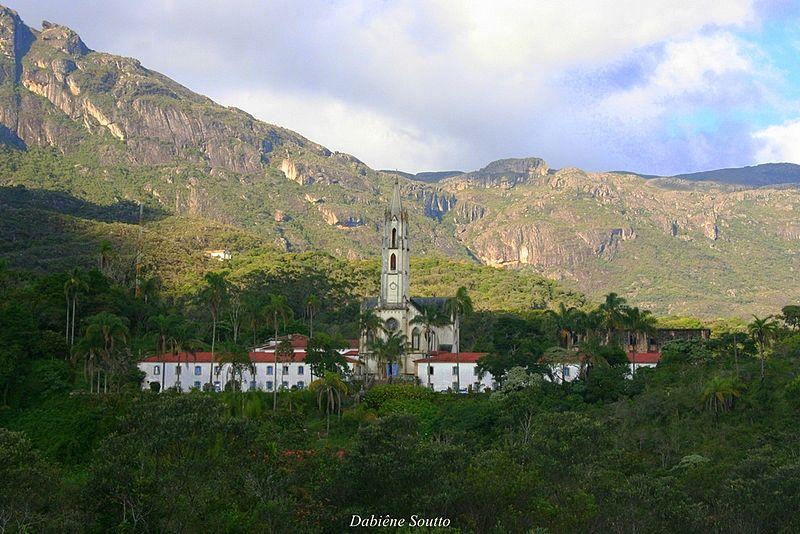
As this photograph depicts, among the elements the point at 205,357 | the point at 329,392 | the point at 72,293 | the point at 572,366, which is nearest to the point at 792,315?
the point at 572,366

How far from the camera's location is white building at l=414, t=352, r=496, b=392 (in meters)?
81.4

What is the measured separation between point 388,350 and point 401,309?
35.1 feet

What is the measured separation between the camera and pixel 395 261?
93.0m

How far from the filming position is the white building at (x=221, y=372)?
77.8m

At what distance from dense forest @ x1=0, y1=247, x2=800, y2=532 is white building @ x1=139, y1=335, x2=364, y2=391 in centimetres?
169

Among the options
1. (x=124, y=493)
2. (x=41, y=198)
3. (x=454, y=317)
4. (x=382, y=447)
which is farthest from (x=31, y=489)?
(x=41, y=198)

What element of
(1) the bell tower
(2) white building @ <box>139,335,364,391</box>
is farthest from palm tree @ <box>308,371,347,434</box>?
(1) the bell tower

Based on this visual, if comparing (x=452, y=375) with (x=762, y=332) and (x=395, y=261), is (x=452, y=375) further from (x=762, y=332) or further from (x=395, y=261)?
(x=762, y=332)

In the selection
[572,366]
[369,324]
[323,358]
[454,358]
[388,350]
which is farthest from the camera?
[369,324]

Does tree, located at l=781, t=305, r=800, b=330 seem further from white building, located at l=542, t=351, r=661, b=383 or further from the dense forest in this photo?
white building, located at l=542, t=351, r=661, b=383

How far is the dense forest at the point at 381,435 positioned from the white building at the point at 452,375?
3.04 meters

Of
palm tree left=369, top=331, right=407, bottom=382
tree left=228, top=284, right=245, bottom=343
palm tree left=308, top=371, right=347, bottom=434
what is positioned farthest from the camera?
tree left=228, top=284, right=245, bottom=343

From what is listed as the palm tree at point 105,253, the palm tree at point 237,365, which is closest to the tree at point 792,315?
the palm tree at point 237,365

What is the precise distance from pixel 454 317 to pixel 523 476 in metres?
49.0
